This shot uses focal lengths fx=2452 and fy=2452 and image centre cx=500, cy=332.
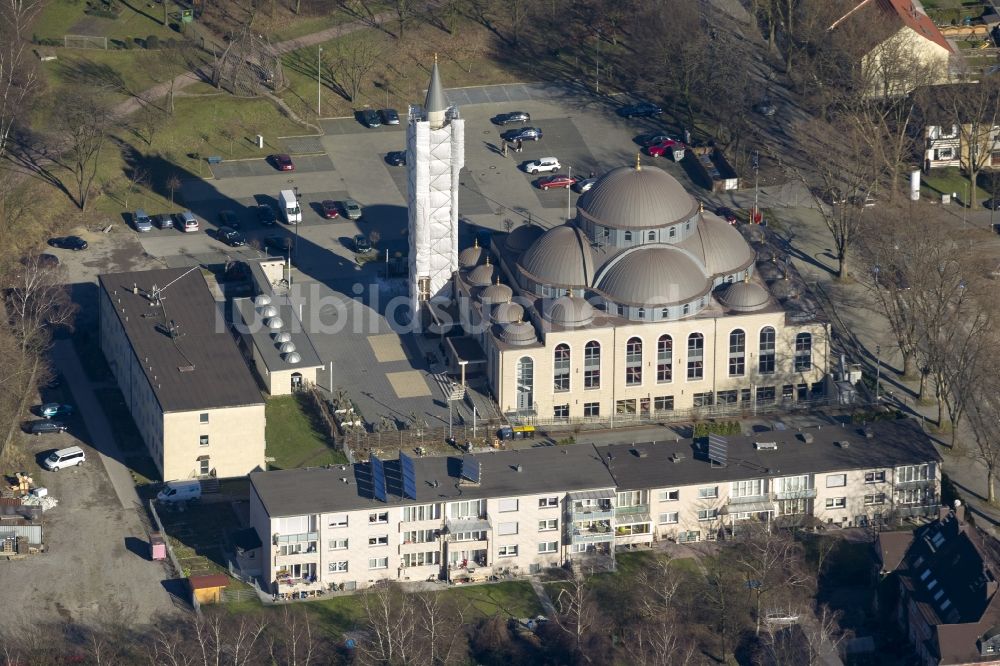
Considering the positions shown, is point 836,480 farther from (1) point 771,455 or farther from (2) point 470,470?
(2) point 470,470

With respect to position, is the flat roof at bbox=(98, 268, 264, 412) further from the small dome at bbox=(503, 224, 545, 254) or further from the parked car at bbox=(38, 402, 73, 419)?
the small dome at bbox=(503, 224, 545, 254)

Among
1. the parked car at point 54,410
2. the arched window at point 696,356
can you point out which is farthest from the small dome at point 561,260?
the parked car at point 54,410

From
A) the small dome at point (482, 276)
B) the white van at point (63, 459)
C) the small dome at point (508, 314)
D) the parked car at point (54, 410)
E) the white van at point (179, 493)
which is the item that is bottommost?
the white van at point (179, 493)

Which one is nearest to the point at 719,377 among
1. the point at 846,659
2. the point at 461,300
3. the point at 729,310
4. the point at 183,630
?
the point at 729,310

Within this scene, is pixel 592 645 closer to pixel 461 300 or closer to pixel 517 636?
pixel 517 636

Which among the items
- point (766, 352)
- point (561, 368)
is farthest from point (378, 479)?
point (766, 352)

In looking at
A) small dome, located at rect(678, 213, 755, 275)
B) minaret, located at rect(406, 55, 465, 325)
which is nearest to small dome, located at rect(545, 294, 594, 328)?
small dome, located at rect(678, 213, 755, 275)

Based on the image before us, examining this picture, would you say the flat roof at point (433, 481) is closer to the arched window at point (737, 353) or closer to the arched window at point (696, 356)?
the arched window at point (696, 356)
